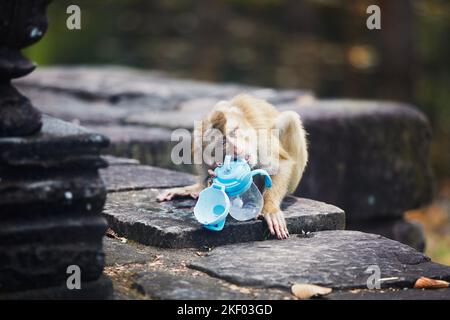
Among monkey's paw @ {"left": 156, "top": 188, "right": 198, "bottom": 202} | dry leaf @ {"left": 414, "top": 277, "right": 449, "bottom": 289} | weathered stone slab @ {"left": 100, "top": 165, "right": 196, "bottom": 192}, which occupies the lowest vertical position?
dry leaf @ {"left": 414, "top": 277, "right": 449, "bottom": 289}

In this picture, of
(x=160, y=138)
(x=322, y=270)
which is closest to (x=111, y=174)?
(x=160, y=138)

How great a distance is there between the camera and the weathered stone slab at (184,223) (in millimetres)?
4098

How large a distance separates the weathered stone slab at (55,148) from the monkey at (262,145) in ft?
3.74

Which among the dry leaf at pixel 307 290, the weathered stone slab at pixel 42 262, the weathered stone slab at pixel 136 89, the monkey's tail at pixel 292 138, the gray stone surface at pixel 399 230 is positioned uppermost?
the monkey's tail at pixel 292 138

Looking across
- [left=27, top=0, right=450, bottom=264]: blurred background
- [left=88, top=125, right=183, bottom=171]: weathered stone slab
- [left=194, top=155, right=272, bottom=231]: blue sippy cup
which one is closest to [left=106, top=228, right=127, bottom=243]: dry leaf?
[left=194, top=155, right=272, bottom=231]: blue sippy cup

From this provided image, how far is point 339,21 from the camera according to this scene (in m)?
17.8

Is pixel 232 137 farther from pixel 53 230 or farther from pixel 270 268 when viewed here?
pixel 53 230

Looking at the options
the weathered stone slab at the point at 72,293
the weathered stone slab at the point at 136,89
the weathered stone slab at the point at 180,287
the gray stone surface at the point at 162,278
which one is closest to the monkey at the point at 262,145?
the gray stone surface at the point at 162,278

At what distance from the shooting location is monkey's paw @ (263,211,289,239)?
4.17 m

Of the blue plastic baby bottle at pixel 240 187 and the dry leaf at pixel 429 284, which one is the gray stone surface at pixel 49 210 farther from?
the dry leaf at pixel 429 284

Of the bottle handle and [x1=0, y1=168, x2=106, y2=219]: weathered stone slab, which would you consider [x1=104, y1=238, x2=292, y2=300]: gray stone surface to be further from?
the bottle handle

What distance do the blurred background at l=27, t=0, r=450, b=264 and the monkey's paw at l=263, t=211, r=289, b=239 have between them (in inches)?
192

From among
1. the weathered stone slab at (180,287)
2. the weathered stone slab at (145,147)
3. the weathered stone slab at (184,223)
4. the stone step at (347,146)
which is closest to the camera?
the weathered stone slab at (180,287)
